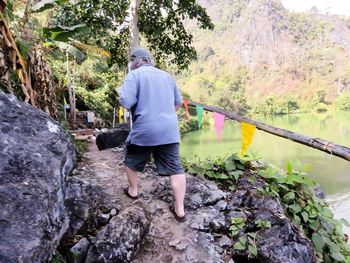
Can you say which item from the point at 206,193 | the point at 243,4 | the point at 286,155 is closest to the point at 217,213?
the point at 206,193

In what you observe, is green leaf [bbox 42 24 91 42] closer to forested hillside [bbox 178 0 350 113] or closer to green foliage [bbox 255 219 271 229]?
A: green foliage [bbox 255 219 271 229]

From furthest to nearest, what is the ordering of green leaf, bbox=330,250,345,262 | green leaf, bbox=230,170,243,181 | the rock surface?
1. green leaf, bbox=230,170,243,181
2. green leaf, bbox=330,250,345,262
3. the rock surface

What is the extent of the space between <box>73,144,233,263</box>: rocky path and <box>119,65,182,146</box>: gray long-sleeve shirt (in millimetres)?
613

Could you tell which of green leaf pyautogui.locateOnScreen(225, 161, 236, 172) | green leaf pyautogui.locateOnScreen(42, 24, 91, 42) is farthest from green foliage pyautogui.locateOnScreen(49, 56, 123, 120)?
green leaf pyautogui.locateOnScreen(225, 161, 236, 172)

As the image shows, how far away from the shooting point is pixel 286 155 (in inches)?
872

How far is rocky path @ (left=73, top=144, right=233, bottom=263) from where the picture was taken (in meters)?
2.60

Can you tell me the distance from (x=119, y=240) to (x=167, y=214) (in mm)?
627

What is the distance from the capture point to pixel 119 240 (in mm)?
2441

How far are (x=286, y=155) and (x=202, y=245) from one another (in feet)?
67.7

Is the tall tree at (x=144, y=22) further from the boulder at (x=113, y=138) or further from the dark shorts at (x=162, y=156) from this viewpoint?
the dark shorts at (x=162, y=156)

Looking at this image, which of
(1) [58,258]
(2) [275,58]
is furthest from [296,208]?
(2) [275,58]

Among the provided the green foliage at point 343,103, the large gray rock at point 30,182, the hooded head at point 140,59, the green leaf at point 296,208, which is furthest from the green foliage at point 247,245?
the green foliage at point 343,103

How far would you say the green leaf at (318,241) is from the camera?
9.91 feet

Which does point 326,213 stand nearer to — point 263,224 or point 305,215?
point 305,215
